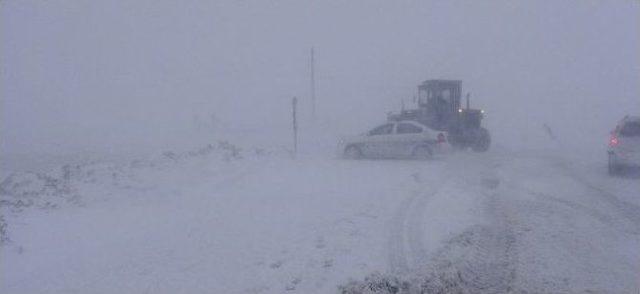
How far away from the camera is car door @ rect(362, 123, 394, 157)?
72.9 feet

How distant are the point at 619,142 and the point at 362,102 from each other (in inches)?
1973

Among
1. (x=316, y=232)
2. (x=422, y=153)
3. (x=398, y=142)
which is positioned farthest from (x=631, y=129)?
(x=316, y=232)

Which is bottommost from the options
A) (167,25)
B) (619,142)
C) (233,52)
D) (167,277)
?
(167,277)

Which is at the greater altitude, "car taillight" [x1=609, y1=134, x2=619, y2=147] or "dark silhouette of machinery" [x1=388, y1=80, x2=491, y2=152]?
"dark silhouette of machinery" [x1=388, y1=80, x2=491, y2=152]

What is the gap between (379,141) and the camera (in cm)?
2223

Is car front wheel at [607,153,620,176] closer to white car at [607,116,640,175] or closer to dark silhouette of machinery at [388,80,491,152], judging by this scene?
white car at [607,116,640,175]

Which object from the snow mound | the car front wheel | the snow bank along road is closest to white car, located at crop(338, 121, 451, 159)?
the snow bank along road

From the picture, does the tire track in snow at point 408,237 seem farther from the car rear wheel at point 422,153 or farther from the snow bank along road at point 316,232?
the car rear wheel at point 422,153

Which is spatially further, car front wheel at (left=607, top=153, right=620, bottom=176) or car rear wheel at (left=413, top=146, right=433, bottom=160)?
car rear wheel at (left=413, top=146, right=433, bottom=160)

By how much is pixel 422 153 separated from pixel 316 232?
12343 mm

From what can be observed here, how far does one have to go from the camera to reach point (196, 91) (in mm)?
79125

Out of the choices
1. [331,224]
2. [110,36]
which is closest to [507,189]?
[331,224]

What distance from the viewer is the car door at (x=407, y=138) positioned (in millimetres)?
21781

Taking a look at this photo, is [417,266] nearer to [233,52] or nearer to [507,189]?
[507,189]
